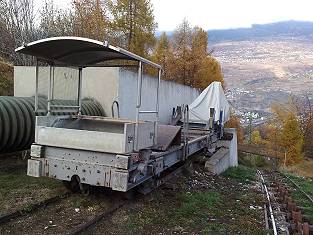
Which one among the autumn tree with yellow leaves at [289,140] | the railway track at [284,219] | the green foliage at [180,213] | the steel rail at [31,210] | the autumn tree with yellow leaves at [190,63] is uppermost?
the autumn tree with yellow leaves at [190,63]

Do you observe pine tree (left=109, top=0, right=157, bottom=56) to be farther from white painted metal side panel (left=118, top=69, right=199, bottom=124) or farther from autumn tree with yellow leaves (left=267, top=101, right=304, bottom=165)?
autumn tree with yellow leaves (left=267, top=101, right=304, bottom=165)

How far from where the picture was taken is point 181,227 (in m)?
7.20

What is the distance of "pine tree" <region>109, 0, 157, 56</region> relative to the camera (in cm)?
3269

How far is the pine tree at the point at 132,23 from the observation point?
3269 cm

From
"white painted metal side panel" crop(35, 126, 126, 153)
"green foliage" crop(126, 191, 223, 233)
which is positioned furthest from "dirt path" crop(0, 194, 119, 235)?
"white painted metal side panel" crop(35, 126, 126, 153)

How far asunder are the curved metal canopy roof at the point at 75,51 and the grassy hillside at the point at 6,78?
12834mm

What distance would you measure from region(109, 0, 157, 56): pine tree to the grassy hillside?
34.6 ft

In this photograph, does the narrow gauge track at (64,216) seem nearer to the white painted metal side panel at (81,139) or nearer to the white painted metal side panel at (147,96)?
the white painted metal side panel at (81,139)

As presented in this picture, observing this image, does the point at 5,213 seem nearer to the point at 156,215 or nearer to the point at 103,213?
the point at 103,213

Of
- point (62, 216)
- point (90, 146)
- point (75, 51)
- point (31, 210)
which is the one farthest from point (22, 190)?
point (75, 51)

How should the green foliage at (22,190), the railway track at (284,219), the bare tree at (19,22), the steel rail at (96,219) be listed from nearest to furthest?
the steel rail at (96,219), the green foliage at (22,190), the railway track at (284,219), the bare tree at (19,22)

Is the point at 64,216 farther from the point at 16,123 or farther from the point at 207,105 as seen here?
the point at 207,105

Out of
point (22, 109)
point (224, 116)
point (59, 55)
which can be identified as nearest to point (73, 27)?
point (224, 116)

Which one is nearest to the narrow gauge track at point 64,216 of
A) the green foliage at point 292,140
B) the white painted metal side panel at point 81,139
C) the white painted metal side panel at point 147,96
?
the white painted metal side panel at point 81,139
